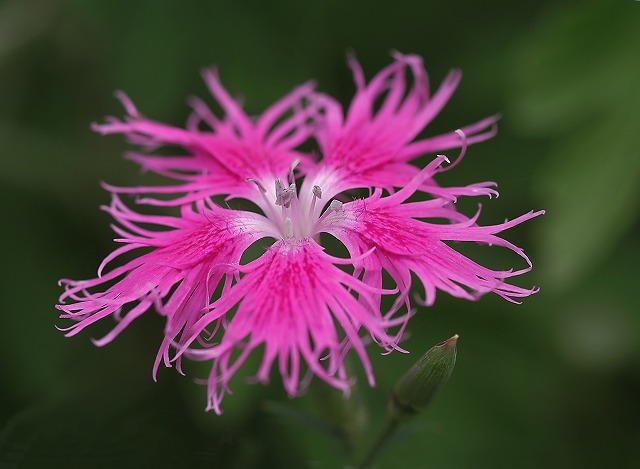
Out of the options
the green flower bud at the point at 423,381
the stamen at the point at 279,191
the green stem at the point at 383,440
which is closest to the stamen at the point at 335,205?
the stamen at the point at 279,191

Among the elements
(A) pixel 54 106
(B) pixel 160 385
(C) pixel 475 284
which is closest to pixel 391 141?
(C) pixel 475 284

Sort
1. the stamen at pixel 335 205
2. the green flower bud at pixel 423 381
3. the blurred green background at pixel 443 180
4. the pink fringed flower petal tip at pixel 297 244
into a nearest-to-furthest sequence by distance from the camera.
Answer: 1. the pink fringed flower petal tip at pixel 297 244
2. the green flower bud at pixel 423 381
3. the stamen at pixel 335 205
4. the blurred green background at pixel 443 180

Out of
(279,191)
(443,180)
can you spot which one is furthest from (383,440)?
(443,180)

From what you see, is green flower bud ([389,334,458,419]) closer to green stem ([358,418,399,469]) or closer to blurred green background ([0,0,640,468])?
green stem ([358,418,399,469])

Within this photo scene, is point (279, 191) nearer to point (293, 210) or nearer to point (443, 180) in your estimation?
point (293, 210)

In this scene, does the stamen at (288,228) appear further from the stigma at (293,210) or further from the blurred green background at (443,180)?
the blurred green background at (443,180)
